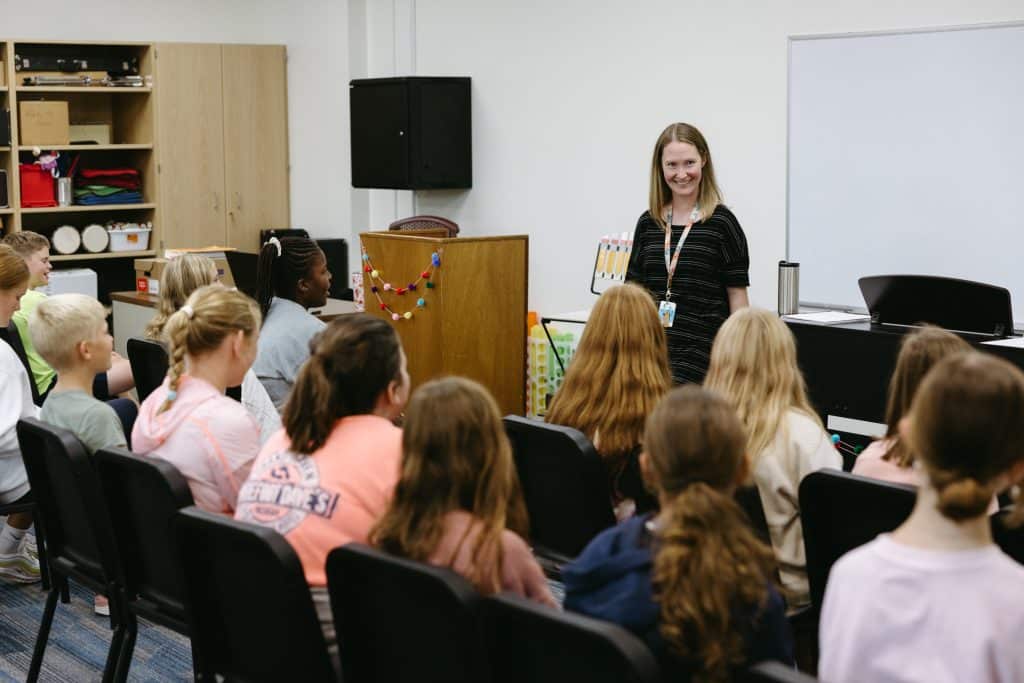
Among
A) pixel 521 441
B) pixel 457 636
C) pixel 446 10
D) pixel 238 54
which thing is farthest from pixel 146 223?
pixel 457 636

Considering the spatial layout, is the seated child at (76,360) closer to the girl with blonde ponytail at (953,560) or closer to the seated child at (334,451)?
the seated child at (334,451)

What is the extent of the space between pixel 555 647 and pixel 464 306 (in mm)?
3927

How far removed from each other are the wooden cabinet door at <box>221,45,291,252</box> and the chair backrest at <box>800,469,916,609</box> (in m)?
6.71

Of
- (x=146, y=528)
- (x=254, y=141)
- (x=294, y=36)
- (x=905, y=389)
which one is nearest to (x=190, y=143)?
(x=254, y=141)

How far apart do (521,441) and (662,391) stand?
36 centimetres

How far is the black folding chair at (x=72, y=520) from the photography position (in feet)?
9.20

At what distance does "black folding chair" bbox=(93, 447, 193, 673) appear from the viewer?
99.0 inches

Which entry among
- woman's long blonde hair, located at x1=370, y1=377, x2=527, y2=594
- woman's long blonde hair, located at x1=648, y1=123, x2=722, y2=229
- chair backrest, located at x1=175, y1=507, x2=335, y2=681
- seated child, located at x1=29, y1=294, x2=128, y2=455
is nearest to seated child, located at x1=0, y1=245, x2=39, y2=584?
seated child, located at x1=29, y1=294, x2=128, y2=455

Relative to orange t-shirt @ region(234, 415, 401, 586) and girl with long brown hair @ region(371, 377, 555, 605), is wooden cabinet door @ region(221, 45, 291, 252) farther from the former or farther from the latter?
girl with long brown hair @ region(371, 377, 555, 605)

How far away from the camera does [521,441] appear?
2961 millimetres

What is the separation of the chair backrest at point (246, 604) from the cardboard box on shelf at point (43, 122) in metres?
6.11

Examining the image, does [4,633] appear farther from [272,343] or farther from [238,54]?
[238,54]

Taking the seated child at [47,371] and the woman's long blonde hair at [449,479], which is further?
the seated child at [47,371]

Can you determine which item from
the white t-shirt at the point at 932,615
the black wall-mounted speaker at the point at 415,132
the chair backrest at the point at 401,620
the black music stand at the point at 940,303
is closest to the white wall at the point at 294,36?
the black wall-mounted speaker at the point at 415,132
